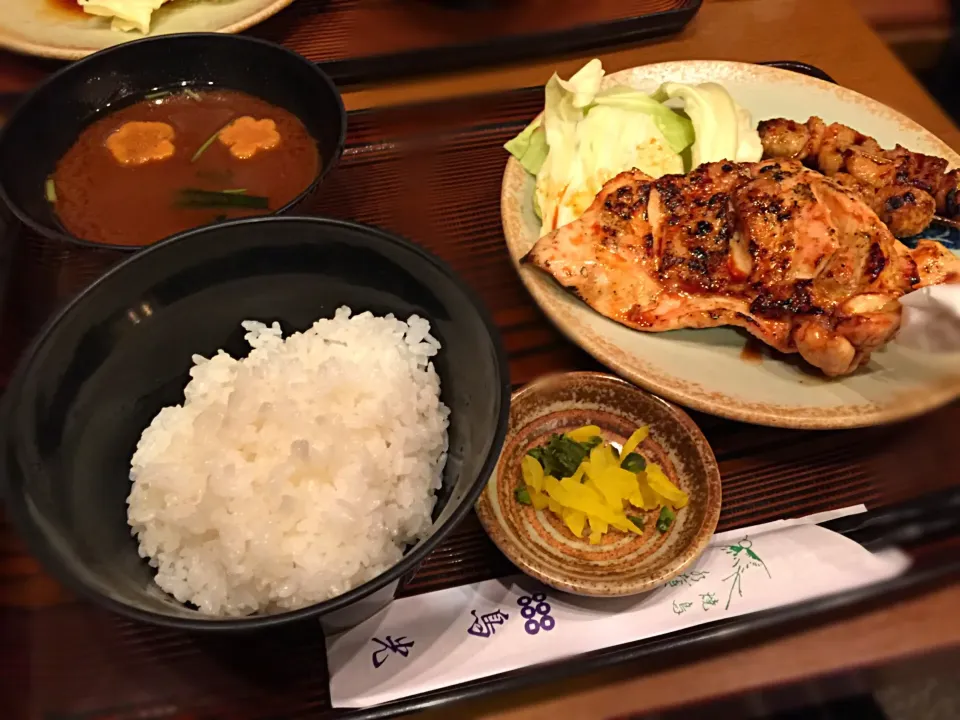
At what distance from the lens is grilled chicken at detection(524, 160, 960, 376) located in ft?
6.31

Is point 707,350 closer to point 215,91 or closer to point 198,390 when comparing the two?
point 198,390

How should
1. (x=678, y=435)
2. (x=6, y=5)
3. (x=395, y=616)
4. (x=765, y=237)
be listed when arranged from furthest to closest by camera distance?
(x=6, y=5)
(x=765, y=237)
(x=678, y=435)
(x=395, y=616)

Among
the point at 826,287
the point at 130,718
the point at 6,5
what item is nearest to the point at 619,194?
the point at 826,287

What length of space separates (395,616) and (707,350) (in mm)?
1079

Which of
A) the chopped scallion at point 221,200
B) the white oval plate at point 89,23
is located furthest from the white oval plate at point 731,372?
the white oval plate at point 89,23

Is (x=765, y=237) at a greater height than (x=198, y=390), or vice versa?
(x=765, y=237)

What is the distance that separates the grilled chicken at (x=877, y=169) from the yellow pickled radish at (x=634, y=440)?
108 centimetres

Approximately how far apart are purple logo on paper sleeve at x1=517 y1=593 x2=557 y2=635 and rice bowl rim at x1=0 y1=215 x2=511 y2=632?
0.34 metres

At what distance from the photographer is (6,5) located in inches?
106

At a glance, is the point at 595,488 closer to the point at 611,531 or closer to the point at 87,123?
the point at 611,531

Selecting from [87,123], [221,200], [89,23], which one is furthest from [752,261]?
[89,23]

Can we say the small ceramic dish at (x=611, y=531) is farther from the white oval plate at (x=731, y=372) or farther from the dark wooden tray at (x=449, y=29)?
the dark wooden tray at (x=449, y=29)

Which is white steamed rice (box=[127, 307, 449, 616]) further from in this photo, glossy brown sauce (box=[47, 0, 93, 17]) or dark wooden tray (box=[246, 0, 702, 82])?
glossy brown sauce (box=[47, 0, 93, 17])

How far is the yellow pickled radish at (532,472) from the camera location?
164 centimetres
